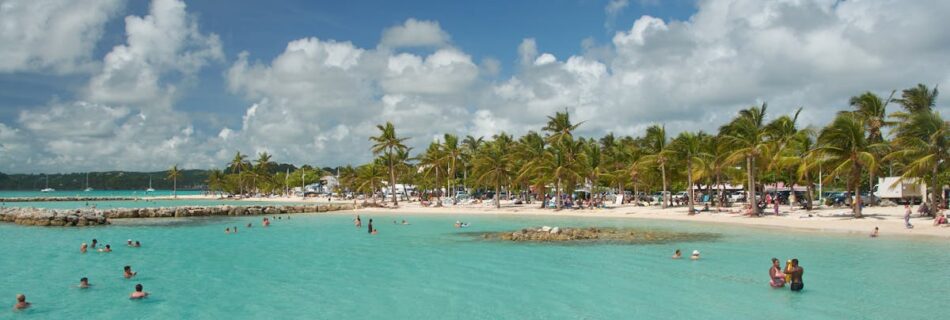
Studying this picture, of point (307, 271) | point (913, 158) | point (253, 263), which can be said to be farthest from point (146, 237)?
point (913, 158)

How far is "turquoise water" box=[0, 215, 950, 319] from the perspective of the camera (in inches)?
668

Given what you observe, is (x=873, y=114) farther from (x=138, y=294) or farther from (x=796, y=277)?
(x=138, y=294)

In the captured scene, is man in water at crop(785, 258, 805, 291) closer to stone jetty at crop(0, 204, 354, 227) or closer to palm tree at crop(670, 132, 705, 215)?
palm tree at crop(670, 132, 705, 215)

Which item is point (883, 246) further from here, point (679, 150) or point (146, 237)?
point (146, 237)

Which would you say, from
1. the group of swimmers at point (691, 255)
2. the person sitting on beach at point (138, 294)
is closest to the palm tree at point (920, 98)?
the group of swimmers at point (691, 255)

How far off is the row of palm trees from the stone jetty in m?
15.0

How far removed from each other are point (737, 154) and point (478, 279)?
2804 cm

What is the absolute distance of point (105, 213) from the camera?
58.8 m

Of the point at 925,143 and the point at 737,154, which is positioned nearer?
the point at 925,143

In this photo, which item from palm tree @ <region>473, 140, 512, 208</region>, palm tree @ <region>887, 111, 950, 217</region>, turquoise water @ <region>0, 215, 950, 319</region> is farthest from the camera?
palm tree @ <region>473, 140, 512, 208</region>

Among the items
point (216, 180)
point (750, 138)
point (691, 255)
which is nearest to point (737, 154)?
point (750, 138)

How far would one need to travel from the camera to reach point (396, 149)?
75.2 metres

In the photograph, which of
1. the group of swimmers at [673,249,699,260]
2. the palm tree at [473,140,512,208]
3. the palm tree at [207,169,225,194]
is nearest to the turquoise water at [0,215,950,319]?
the group of swimmers at [673,249,699,260]

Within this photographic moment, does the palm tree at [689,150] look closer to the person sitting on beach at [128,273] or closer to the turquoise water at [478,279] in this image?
the turquoise water at [478,279]
